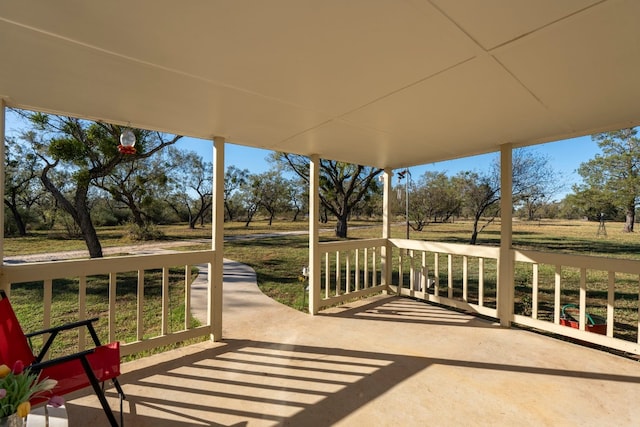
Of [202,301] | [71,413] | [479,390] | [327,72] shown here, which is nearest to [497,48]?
[327,72]

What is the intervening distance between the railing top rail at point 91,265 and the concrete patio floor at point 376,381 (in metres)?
0.79

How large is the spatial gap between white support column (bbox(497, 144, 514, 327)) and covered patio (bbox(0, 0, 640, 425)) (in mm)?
16

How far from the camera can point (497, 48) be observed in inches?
48.1

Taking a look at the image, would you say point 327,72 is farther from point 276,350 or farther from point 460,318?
point 460,318

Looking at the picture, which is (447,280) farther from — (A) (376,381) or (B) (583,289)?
(A) (376,381)

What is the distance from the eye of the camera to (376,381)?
1940 millimetres

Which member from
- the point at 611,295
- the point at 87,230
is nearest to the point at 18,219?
the point at 87,230

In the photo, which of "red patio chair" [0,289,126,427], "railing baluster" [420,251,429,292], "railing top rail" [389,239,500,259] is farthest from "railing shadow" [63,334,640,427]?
"railing baluster" [420,251,429,292]

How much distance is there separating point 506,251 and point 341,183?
9.85 metres

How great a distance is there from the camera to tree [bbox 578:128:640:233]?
7.71m

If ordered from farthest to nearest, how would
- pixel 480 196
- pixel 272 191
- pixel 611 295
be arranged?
1. pixel 272 191
2. pixel 480 196
3. pixel 611 295

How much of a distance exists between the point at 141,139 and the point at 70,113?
266 inches

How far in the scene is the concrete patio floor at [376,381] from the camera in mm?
1602

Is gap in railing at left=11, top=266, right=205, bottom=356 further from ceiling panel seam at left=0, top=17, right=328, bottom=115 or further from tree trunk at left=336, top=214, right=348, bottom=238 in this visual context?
tree trunk at left=336, top=214, right=348, bottom=238
